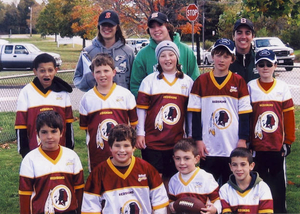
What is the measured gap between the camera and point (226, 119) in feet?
→ 16.5

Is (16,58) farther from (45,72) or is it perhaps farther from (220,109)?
(220,109)

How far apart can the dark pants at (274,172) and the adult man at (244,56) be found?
967mm

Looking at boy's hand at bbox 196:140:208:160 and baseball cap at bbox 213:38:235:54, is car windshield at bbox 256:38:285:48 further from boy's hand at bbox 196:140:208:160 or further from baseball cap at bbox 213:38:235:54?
boy's hand at bbox 196:140:208:160

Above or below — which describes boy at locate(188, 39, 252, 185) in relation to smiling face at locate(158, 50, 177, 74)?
below

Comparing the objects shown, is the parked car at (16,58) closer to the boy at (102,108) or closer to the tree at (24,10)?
the boy at (102,108)

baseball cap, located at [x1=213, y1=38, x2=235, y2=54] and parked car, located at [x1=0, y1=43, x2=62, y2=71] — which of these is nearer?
baseball cap, located at [x1=213, y1=38, x2=235, y2=54]

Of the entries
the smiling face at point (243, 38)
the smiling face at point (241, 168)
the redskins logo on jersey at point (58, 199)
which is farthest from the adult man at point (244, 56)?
the redskins logo on jersey at point (58, 199)

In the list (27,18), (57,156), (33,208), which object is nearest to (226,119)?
(57,156)

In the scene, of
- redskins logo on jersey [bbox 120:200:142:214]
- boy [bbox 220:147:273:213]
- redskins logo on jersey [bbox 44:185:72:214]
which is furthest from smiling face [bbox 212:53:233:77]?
redskins logo on jersey [bbox 44:185:72:214]

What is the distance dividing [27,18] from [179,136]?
9961 cm

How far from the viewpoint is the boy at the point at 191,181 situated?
4812mm

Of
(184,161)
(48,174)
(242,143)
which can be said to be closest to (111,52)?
(184,161)

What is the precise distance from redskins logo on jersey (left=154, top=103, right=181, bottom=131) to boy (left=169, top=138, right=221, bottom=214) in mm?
348

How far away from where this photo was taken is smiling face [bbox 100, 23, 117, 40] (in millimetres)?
5520
